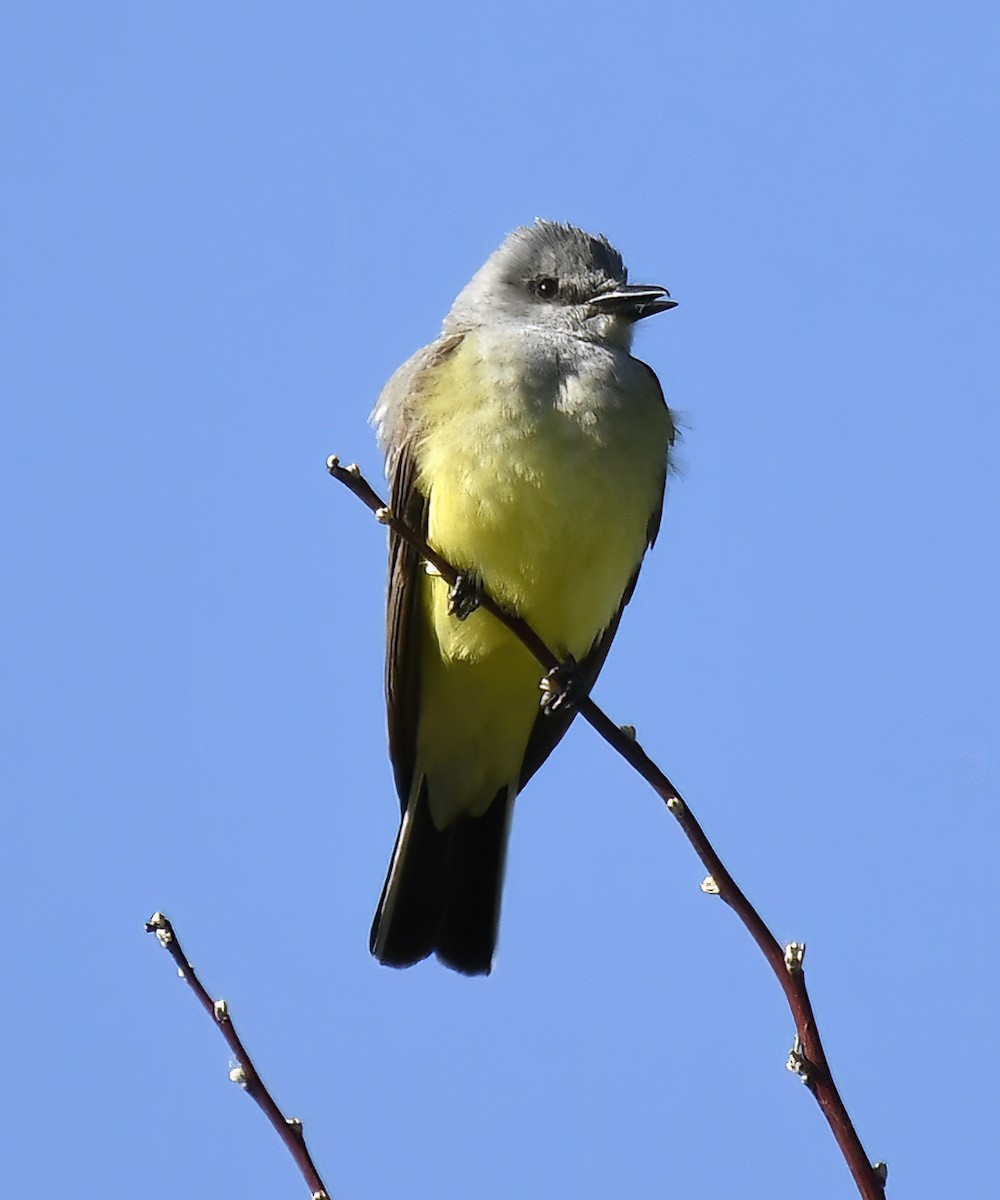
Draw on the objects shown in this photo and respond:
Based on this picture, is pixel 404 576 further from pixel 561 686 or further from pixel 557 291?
pixel 557 291

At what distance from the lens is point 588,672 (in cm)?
539

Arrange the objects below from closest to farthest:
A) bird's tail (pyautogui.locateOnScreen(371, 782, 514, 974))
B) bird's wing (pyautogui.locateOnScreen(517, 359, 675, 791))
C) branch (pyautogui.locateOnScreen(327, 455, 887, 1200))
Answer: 1. branch (pyautogui.locateOnScreen(327, 455, 887, 1200))
2. bird's tail (pyautogui.locateOnScreen(371, 782, 514, 974))
3. bird's wing (pyautogui.locateOnScreen(517, 359, 675, 791))

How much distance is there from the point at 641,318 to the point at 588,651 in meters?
1.06

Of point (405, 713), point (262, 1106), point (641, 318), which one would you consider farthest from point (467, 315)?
point (262, 1106)

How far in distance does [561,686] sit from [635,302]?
144cm

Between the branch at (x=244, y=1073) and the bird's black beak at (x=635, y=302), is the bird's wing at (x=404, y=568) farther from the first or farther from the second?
the branch at (x=244, y=1073)

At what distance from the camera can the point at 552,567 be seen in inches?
185

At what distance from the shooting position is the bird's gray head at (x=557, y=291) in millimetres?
5276

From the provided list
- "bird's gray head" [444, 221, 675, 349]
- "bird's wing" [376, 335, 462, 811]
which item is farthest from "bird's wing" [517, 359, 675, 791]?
"bird's wing" [376, 335, 462, 811]

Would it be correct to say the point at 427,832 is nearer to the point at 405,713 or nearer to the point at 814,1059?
the point at 405,713

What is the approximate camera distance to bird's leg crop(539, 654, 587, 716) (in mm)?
4359

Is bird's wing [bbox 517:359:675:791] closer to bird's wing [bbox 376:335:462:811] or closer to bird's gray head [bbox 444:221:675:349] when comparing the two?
bird's gray head [bbox 444:221:675:349]

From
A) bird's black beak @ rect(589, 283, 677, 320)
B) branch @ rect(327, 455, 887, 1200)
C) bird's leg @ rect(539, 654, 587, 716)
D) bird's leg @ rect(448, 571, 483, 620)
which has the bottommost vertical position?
branch @ rect(327, 455, 887, 1200)

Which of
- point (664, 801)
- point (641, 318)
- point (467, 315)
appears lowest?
point (664, 801)
